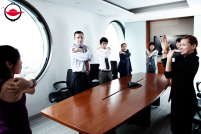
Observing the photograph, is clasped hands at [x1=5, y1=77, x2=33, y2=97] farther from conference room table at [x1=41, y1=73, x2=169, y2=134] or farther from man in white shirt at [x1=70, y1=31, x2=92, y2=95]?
man in white shirt at [x1=70, y1=31, x2=92, y2=95]

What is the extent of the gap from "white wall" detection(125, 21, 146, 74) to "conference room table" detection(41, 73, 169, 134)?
16.3 ft

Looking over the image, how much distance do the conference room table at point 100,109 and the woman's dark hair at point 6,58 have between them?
2.44ft

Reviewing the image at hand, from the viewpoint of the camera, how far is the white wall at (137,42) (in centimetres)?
719

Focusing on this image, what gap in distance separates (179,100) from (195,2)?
137 inches

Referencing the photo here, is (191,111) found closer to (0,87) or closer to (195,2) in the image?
(0,87)

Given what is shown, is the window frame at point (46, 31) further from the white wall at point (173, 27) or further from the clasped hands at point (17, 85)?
the white wall at point (173, 27)

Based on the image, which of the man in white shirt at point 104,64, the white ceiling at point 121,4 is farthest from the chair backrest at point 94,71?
the white ceiling at point 121,4

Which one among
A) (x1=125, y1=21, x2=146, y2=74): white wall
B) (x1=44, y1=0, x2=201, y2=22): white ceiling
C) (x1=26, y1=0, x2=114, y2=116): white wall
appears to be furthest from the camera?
(x1=125, y1=21, x2=146, y2=74): white wall

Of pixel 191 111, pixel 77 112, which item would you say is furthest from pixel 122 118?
pixel 191 111

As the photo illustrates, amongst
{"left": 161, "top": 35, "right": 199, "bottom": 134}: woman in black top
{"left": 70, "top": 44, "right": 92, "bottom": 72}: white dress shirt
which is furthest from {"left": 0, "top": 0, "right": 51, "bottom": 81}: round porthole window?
{"left": 161, "top": 35, "right": 199, "bottom": 134}: woman in black top

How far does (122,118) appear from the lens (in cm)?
158

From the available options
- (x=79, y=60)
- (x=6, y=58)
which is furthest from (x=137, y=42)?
(x=6, y=58)

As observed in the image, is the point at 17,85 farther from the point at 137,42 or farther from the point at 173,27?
the point at 173,27

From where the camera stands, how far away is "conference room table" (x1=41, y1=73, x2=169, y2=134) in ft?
4.80
